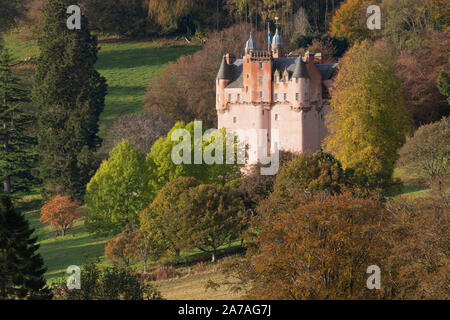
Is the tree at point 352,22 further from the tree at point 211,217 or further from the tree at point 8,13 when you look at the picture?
the tree at point 211,217

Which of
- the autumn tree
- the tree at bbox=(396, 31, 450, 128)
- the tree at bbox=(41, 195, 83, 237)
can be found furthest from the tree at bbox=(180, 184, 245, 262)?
the tree at bbox=(396, 31, 450, 128)

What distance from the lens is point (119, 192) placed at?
84.6m

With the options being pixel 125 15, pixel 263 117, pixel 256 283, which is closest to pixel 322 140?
pixel 263 117

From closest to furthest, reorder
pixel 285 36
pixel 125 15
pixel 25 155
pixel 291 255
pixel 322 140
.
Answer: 1. pixel 291 255
2. pixel 322 140
3. pixel 25 155
4. pixel 285 36
5. pixel 125 15

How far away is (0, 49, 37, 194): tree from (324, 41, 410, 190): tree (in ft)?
99.9

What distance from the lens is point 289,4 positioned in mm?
127125

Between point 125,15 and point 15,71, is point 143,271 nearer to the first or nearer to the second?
point 15,71

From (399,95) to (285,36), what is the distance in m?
40.2

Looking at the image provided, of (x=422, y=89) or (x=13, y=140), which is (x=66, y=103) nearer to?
(x=13, y=140)

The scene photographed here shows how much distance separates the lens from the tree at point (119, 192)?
83.5 metres

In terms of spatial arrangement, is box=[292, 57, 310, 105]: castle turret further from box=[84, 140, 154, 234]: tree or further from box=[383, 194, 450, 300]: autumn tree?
box=[383, 194, 450, 300]: autumn tree

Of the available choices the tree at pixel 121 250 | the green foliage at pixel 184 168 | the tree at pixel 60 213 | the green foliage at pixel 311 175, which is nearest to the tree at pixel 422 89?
the green foliage at pixel 184 168

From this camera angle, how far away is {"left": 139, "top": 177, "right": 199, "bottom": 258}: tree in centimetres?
7369

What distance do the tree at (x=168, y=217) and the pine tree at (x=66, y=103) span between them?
17.8 metres
